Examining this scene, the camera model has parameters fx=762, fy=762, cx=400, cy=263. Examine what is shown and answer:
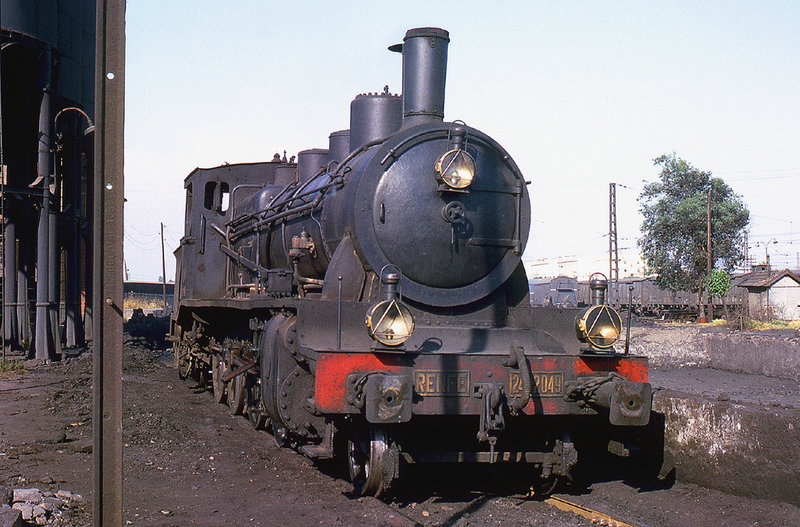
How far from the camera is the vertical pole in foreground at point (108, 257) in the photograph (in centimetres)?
304

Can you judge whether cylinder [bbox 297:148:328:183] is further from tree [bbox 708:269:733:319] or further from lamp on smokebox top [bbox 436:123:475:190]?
tree [bbox 708:269:733:319]

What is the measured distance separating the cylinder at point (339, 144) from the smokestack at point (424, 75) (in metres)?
1.41

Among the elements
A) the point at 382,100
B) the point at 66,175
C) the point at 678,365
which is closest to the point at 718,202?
the point at 678,365

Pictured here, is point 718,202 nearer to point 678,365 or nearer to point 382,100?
point 678,365

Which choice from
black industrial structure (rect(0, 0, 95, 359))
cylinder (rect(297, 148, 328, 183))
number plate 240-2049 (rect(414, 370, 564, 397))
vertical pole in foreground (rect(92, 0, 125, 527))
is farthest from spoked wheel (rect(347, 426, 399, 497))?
black industrial structure (rect(0, 0, 95, 359))

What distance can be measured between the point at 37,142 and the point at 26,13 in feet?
9.18

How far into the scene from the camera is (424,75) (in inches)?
253

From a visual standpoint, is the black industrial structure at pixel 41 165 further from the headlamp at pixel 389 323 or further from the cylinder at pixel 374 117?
the headlamp at pixel 389 323

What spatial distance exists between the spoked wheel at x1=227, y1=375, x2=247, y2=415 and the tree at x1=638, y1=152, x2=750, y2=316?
40.2m

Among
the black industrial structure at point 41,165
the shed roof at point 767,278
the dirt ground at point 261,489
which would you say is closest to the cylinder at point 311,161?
the dirt ground at point 261,489

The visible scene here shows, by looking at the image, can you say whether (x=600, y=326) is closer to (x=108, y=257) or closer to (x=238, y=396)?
(x=108, y=257)

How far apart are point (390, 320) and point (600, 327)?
1627 mm

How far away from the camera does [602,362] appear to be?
17.9 ft

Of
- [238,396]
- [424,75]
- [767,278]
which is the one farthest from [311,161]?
[767,278]
